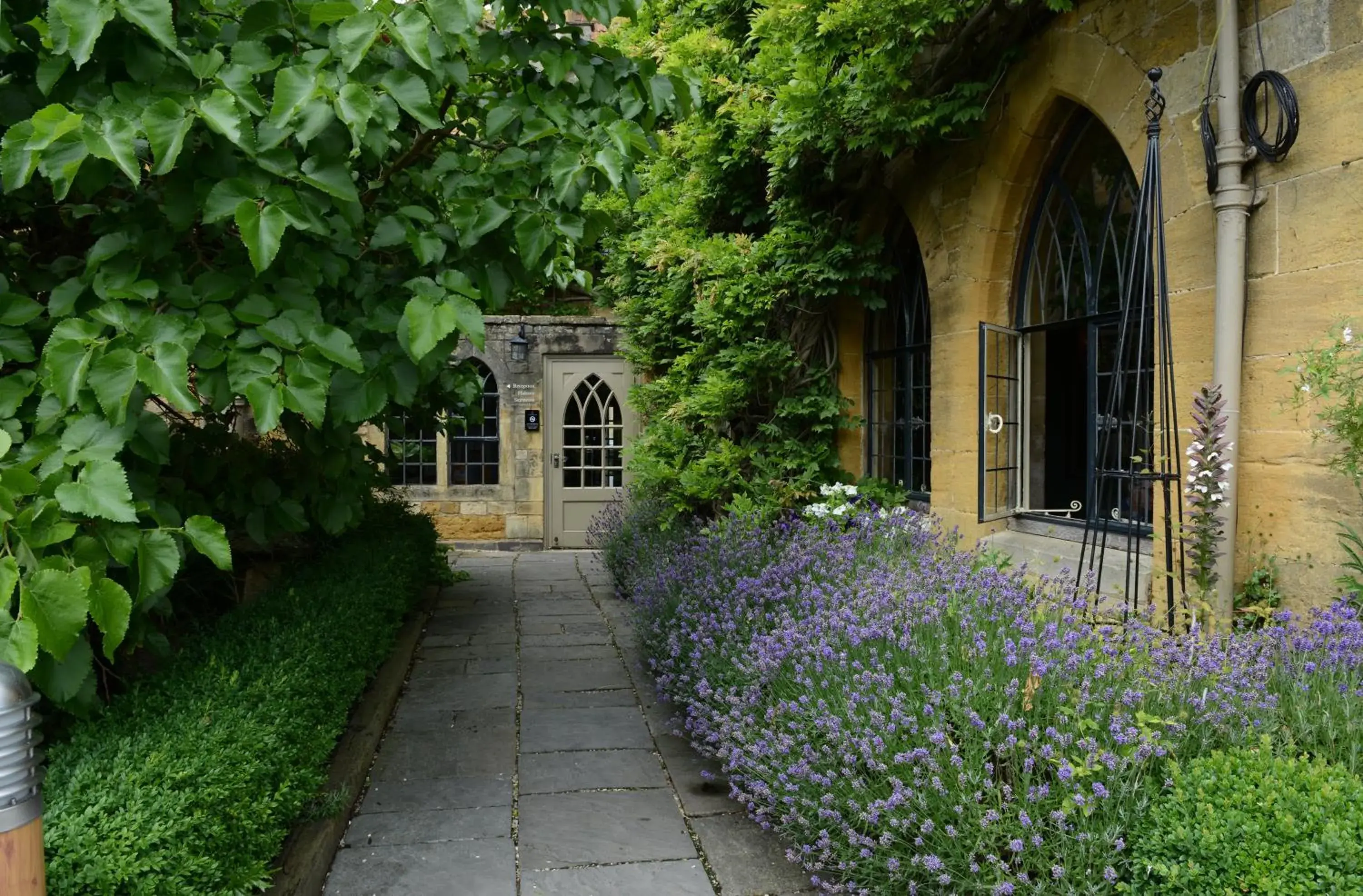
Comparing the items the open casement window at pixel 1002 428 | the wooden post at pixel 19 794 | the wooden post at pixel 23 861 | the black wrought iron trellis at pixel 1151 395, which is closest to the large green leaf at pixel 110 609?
the wooden post at pixel 19 794

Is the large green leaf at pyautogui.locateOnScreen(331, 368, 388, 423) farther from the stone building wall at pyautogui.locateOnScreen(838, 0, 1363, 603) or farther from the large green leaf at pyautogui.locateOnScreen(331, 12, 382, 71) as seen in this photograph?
the stone building wall at pyautogui.locateOnScreen(838, 0, 1363, 603)

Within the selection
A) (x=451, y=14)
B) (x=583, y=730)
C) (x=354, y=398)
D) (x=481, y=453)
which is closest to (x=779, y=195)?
(x=583, y=730)

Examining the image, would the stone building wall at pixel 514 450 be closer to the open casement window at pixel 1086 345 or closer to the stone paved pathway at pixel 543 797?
the stone paved pathway at pixel 543 797

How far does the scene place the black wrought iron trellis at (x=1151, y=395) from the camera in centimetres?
359

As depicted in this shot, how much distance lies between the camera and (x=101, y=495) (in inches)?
72.4

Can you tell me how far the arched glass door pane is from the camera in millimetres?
11062

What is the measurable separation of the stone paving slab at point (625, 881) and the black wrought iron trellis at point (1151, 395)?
1.87 meters

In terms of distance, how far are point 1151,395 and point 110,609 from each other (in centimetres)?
433

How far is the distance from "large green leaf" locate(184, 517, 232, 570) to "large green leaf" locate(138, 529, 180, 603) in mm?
71

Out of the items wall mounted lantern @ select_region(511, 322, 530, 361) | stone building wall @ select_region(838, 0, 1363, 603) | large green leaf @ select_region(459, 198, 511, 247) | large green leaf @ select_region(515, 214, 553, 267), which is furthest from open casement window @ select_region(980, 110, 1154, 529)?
wall mounted lantern @ select_region(511, 322, 530, 361)

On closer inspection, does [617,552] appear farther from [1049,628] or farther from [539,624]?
[1049,628]

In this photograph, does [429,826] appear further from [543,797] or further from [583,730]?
[583,730]

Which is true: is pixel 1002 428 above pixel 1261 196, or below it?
below

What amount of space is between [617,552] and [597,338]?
4.14 m
